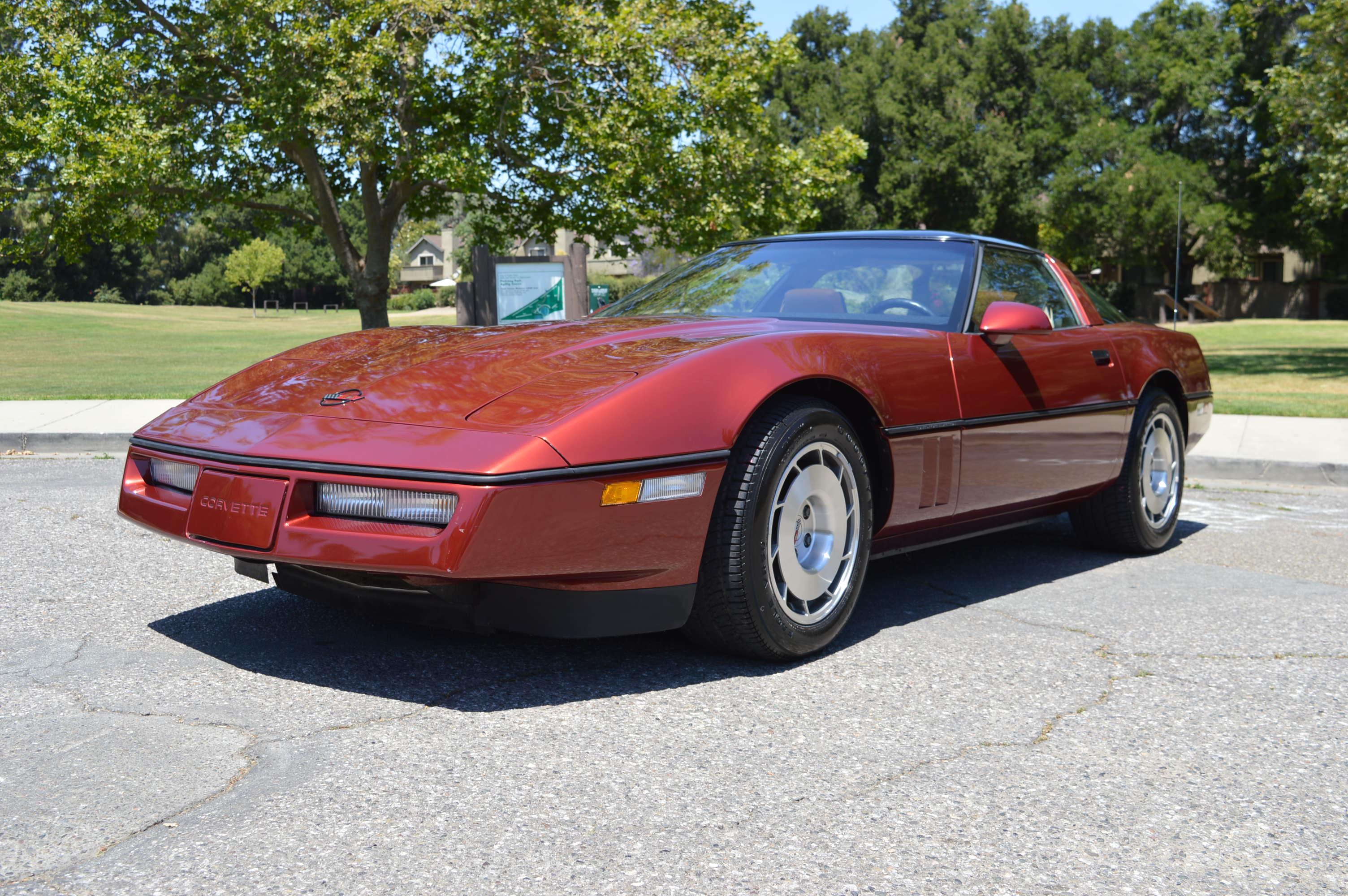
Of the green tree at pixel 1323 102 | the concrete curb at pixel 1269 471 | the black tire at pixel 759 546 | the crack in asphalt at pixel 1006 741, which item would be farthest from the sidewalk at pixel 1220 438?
the green tree at pixel 1323 102

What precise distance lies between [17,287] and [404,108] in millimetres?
58013

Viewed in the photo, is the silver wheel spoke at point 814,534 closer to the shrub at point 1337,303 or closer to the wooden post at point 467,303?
the wooden post at point 467,303

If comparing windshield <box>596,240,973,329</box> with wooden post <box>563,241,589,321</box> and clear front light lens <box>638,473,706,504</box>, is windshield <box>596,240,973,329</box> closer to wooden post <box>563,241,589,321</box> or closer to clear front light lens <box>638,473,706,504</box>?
clear front light lens <box>638,473,706,504</box>

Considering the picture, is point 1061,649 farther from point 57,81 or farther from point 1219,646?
point 57,81

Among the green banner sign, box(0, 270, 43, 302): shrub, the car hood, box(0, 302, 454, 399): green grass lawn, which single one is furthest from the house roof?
the car hood

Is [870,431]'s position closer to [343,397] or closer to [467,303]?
[343,397]

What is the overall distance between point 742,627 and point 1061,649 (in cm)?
113

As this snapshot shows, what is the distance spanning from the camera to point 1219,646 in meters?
3.89

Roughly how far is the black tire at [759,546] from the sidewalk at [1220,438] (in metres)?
5.69

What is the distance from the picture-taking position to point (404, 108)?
50.3 ft

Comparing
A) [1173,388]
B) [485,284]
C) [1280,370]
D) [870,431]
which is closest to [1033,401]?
[870,431]

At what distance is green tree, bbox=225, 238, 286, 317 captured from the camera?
7581 cm

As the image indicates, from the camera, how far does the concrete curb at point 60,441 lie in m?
9.21

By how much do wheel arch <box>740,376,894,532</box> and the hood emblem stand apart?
1.27 m
